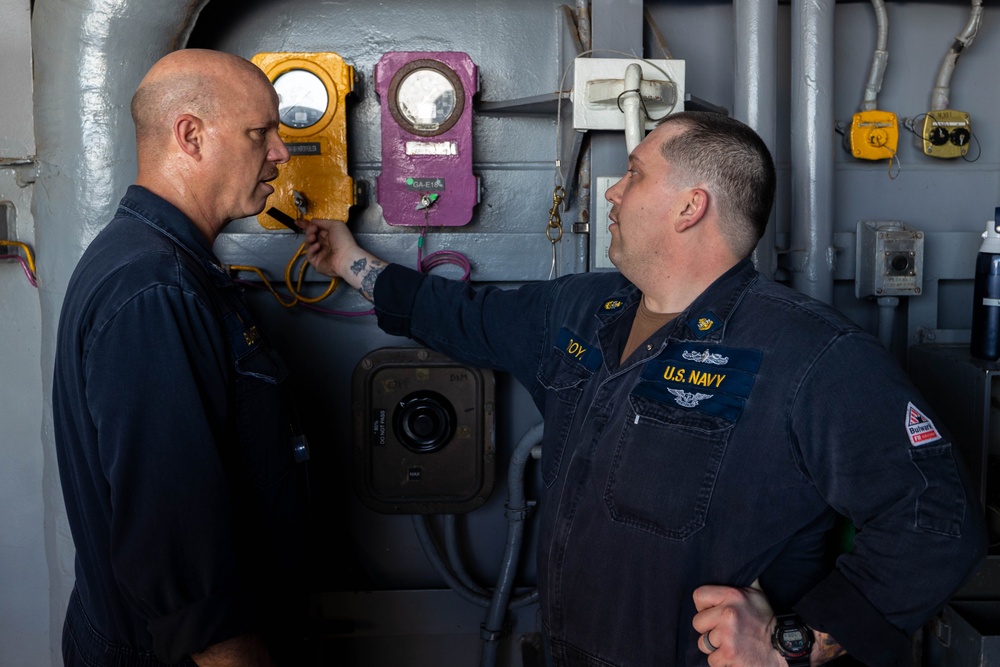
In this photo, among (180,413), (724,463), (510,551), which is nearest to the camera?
(180,413)

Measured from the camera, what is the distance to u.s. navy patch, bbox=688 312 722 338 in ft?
4.09

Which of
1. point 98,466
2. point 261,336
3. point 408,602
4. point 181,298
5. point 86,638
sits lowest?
point 408,602

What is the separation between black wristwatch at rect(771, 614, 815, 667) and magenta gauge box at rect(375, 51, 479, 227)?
112 centimetres

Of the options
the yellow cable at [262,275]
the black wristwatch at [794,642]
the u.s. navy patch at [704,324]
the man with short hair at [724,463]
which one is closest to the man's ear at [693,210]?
the man with short hair at [724,463]

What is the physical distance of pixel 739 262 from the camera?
1.32 metres

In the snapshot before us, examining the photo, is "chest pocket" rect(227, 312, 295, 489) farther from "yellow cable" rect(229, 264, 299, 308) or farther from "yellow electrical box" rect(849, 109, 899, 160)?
"yellow electrical box" rect(849, 109, 899, 160)

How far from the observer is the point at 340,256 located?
5.89ft

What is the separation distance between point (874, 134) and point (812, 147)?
24cm

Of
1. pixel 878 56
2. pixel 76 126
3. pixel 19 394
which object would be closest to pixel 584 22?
pixel 878 56

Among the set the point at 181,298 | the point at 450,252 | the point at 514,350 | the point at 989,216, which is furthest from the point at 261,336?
the point at 989,216

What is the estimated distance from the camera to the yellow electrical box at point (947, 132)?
6.42 ft

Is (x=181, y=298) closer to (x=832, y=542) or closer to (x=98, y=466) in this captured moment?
(x=98, y=466)

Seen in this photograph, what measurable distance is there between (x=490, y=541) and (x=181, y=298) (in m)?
1.23

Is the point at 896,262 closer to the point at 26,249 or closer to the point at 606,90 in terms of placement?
the point at 606,90
